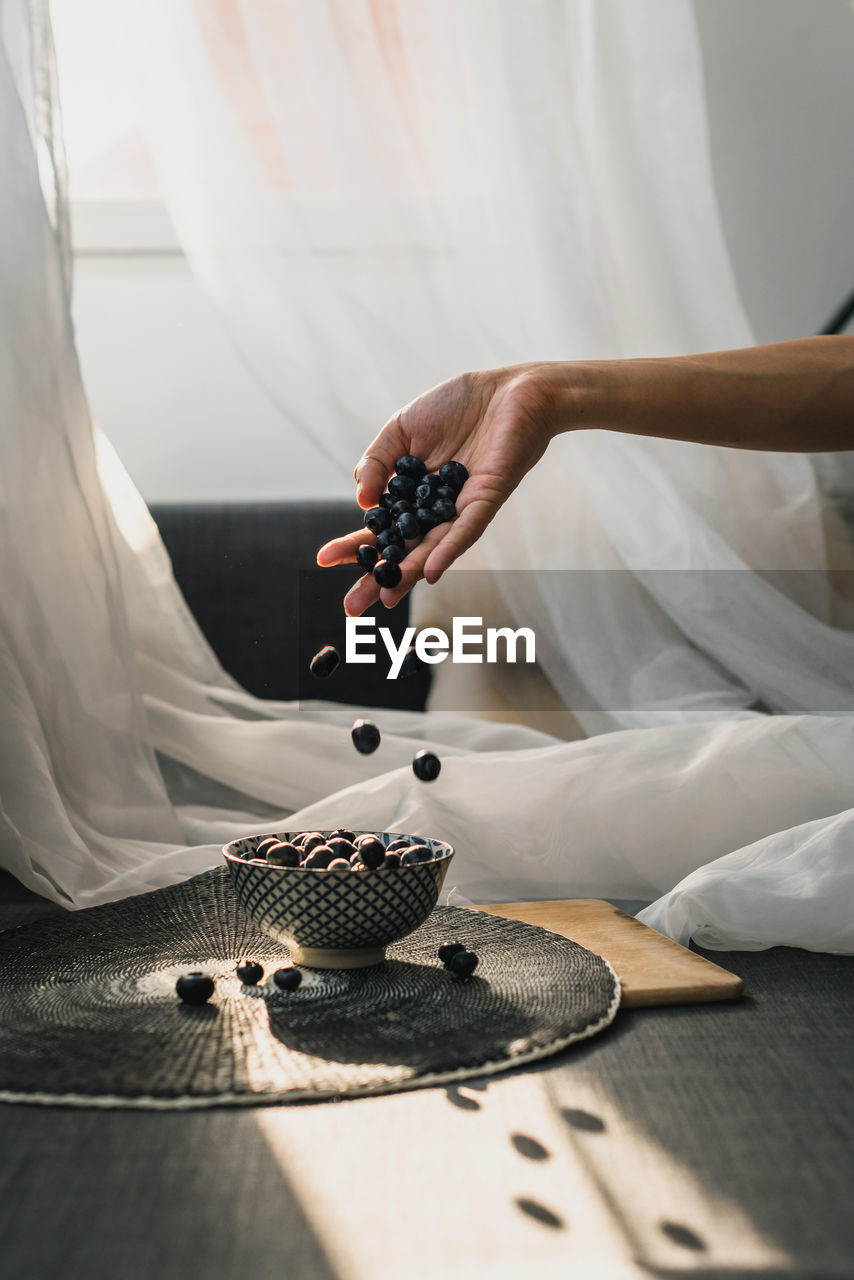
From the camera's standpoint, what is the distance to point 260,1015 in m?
0.71

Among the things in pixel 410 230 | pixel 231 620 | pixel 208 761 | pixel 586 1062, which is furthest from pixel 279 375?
pixel 586 1062

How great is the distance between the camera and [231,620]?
78.3 inches

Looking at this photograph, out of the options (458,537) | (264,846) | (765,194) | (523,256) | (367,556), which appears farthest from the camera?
(765,194)

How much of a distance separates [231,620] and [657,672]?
0.77 metres

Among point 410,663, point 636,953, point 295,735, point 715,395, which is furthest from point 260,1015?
point 410,663

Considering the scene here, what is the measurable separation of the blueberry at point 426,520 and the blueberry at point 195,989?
49 centimetres

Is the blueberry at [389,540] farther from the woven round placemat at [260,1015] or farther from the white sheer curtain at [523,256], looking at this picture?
the white sheer curtain at [523,256]

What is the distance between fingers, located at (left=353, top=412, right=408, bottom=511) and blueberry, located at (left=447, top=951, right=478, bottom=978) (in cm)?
49

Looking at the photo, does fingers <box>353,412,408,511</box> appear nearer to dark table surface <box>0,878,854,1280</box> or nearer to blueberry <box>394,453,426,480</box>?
blueberry <box>394,453,426,480</box>

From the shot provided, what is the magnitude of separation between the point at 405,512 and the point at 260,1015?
0.52 metres

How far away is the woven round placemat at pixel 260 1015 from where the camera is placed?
1.99ft

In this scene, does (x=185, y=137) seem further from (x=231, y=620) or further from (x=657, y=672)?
(x=657, y=672)

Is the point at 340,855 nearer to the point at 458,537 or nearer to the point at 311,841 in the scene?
the point at 311,841

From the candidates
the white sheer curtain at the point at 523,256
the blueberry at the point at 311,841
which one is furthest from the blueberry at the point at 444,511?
the white sheer curtain at the point at 523,256
